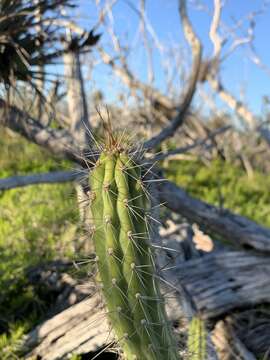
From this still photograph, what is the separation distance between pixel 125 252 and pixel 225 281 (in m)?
2.28

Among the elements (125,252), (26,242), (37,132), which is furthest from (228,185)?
(125,252)

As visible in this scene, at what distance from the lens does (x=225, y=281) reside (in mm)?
3857

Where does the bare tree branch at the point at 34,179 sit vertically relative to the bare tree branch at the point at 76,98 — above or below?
below

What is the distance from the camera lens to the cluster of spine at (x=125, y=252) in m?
1.74

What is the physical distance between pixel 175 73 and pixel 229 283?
6811mm

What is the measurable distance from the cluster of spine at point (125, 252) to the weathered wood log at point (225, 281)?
5.77 ft

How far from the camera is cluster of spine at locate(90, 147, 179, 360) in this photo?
1736mm

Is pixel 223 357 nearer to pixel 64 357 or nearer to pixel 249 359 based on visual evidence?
pixel 249 359

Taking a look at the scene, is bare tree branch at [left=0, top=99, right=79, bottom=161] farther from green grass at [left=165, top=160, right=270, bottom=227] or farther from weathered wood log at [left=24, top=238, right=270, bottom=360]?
green grass at [left=165, top=160, right=270, bottom=227]

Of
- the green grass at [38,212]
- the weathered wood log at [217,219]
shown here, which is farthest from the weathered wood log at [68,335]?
the weathered wood log at [217,219]

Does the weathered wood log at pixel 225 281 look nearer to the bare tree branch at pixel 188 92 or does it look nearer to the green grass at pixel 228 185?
the bare tree branch at pixel 188 92

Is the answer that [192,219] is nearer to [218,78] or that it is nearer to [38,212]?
[38,212]

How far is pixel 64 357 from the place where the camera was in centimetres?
327

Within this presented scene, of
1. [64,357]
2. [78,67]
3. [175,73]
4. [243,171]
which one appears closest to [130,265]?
[64,357]
